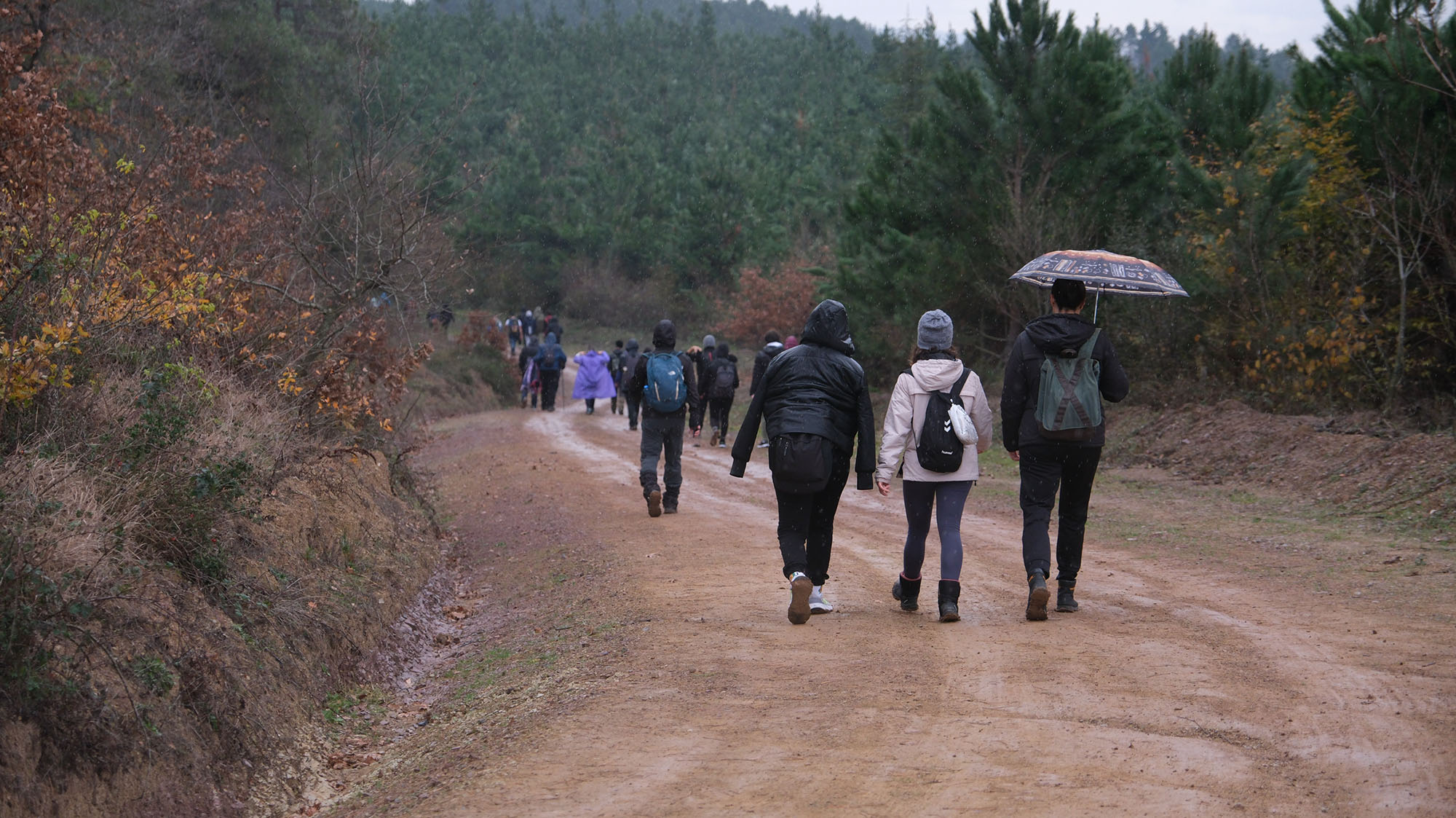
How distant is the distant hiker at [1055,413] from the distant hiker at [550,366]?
24.7 m

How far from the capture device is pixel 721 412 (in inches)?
848

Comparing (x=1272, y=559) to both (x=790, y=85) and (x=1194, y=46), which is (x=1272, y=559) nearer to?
(x=1194, y=46)

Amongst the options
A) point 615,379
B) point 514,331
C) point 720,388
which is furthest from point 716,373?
point 514,331

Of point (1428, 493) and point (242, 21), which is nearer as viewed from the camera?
point (1428, 493)

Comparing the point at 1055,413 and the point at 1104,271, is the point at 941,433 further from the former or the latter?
the point at 1104,271

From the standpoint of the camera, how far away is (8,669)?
4.57m

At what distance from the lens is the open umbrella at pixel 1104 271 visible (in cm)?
782

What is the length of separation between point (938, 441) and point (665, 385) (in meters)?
5.85

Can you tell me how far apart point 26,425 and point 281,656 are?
5.94ft

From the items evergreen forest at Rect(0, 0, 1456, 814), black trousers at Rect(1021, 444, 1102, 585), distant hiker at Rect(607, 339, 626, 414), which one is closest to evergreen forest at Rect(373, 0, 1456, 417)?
evergreen forest at Rect(0, 0, 1456, 814)

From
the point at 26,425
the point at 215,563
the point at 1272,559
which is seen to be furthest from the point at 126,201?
the point at 1272,559

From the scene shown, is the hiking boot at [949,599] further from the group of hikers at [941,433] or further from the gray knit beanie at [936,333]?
the gray knit beanie at [936,333]

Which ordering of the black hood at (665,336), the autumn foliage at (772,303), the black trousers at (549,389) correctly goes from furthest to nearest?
the autumn foliage at (772,303), the black trousers at (549,389), the black hood at (665,336)

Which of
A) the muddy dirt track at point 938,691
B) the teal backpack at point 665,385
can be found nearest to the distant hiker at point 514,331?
the teal backpack at point 665,385
